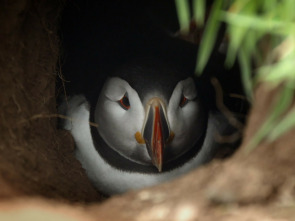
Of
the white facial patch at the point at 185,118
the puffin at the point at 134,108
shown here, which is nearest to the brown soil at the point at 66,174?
the puffin at the point at 134,108

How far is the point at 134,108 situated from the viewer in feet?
9.22

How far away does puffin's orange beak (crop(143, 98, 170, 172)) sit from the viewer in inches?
99.3

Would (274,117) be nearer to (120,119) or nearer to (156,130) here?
(156,130)

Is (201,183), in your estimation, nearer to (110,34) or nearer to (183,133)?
(183,133)

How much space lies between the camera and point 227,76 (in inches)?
123

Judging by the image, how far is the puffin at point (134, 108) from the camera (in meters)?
2.81

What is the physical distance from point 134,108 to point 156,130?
0.33 metres

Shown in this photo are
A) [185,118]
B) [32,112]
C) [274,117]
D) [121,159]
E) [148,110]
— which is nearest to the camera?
[274,117]

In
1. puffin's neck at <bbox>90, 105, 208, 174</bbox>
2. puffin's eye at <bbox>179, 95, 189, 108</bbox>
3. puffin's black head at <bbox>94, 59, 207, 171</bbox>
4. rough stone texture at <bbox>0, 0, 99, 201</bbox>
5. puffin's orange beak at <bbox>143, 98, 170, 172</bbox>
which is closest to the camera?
rough stone texture at <bbox>0, 0, 99, 201</bbox>

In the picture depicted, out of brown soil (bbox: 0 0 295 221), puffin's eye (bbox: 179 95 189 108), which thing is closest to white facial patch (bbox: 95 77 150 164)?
puffin's eye (bbox: 179 95 189 108)

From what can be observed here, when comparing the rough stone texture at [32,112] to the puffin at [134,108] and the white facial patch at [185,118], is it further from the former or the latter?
the white facial patch at [185,118]

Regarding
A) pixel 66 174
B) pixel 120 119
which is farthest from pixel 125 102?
pixel 66 174

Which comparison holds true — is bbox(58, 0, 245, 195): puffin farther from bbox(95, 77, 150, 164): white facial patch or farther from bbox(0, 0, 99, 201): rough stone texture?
bbox(0, 0, 99, 201): rough stone texture

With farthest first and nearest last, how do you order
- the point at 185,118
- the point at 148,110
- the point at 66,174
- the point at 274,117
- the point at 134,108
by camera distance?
1. the point at 185,118
2. the point at 134,108
3. the point at 148,110
4. the point at 66,174
5. the point at 274,117
